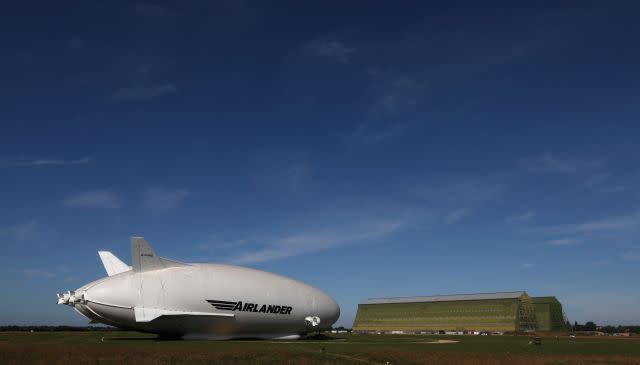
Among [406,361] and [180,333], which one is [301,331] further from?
[406,361]

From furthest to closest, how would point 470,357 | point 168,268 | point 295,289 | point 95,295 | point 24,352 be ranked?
point 295,289 → point 168,268 → point 95,295 → point 470,357 → point 24,352

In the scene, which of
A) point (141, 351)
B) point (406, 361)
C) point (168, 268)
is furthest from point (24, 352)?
point (406, 361)

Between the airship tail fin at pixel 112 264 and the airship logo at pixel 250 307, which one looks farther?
the airship tail fin at pixel 112 264

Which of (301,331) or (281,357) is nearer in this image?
(281,357)

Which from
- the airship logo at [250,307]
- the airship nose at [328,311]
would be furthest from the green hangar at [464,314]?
the airship logo at [250,307]

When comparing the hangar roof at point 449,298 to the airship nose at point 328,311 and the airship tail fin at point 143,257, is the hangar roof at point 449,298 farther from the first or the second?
the airship tail fin at point 143,257

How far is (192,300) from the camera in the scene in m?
64.9

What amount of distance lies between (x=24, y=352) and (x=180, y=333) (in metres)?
27.9

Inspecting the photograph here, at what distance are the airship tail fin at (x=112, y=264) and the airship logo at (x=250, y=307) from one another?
13.2m

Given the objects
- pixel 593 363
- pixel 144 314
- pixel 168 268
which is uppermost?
pixel 168 268

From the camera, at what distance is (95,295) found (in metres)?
59.4

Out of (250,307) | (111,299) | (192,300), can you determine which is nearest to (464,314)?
(250,307)

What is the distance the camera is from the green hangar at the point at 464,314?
514ft

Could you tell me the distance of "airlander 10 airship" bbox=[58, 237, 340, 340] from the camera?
6056 centimetres
